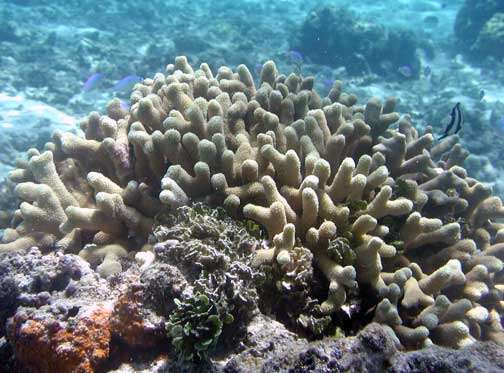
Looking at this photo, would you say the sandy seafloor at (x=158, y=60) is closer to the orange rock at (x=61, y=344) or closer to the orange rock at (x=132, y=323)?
the orange rock at (x=61, y=344)

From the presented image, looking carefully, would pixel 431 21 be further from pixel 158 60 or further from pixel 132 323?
pixel 132 323

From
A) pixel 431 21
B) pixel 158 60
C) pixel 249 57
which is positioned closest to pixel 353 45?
pixel 249 57

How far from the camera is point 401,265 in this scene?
138 inches

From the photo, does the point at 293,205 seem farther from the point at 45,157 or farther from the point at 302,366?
the point at 45,157

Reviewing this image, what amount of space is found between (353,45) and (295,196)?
16.5m

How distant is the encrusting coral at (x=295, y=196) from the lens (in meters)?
3.04

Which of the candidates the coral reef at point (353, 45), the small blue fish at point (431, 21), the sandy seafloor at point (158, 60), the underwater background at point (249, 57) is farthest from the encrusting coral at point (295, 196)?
the small blue fish at point (431, 21)

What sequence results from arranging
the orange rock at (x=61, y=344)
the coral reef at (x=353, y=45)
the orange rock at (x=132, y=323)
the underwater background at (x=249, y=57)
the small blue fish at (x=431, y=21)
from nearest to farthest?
the orange rock at (x=61, y=344) → the orange rock at (x=132, y=323) → the underwater background at (x=249, y=57) → the coral reef at (x=353, y=45) → the small blue fish at (x=431, y=21)

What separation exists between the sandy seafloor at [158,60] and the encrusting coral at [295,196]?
22.8 feet

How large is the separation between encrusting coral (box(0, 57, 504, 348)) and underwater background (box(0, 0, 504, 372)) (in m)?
1.51

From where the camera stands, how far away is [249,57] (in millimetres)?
16828

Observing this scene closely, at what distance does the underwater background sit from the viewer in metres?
12.1

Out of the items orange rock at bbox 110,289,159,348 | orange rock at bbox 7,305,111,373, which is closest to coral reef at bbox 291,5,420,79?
orange rock at bbox 110,289,159,348

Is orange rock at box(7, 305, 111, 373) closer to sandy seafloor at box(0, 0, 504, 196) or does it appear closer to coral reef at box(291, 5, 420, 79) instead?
sandy seafloor at box(0, 0, 504, 196)
